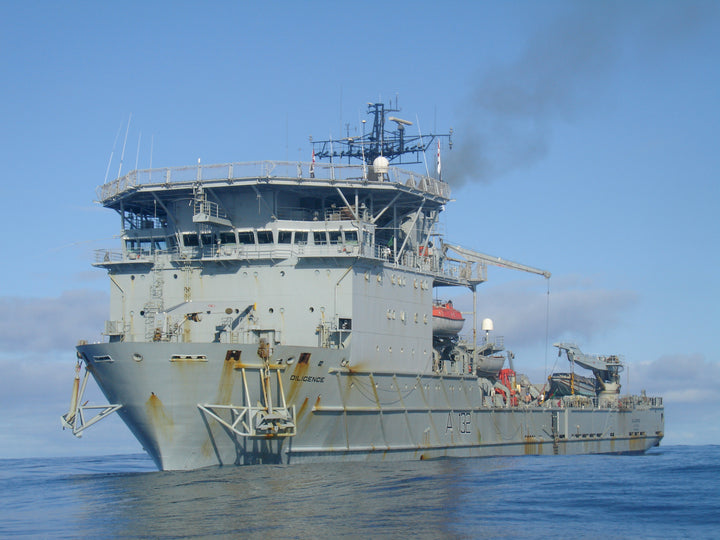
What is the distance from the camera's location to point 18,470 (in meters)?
44.3

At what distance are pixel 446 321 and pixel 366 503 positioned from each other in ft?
59.9

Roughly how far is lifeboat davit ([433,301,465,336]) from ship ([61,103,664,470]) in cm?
11

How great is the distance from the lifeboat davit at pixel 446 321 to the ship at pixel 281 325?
0.36 feet

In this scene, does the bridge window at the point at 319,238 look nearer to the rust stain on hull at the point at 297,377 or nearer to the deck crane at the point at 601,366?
the rust stain on hull at the point at 297,377

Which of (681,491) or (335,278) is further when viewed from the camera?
(335,278)

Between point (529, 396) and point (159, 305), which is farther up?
point (159, 305)

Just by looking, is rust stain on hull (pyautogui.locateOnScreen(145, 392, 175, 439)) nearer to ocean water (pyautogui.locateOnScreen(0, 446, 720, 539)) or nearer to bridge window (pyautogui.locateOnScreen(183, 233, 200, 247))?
ocean water (pyautogui.locateOnScreen(0, 446, 720, 539))

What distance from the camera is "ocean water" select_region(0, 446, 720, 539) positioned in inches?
877

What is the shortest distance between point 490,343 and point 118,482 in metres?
23.7

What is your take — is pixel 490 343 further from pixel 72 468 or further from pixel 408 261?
pixel 72 468

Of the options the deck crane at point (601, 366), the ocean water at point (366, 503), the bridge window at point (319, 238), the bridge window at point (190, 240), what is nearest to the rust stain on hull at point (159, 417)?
the ocean water at point (366, 503)

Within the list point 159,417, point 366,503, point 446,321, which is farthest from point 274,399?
point 446,321

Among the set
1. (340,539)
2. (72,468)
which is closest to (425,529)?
(340,539)

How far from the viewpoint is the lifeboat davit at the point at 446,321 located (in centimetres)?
4259
